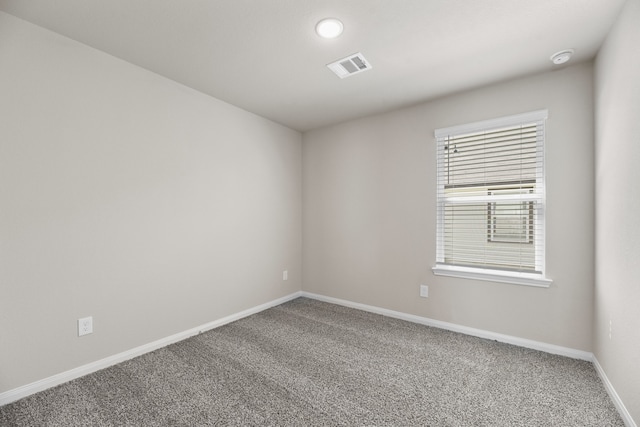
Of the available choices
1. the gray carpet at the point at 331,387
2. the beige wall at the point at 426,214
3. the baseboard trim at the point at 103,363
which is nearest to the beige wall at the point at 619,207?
the beige wall at the point at 426,214

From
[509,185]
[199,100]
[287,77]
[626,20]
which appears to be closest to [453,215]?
[509,185]

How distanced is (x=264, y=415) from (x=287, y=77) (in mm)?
2548

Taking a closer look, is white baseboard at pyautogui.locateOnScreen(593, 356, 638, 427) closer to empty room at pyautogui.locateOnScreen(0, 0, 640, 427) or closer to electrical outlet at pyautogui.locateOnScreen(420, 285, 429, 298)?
empty room at pyautogui.locateOnScreen(0, 0, 640, 427)

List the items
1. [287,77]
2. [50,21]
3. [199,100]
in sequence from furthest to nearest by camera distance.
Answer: [199,100], [287,77], [50,21]

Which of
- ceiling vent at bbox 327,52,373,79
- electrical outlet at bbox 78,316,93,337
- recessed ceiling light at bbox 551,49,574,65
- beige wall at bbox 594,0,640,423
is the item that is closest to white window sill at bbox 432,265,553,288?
beige wall at bbox 594,0,640,423

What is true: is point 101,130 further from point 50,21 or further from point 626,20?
point 626,20

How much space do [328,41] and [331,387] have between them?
2394 mm

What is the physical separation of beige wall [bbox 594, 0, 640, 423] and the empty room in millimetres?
22

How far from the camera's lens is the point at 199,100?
286cm

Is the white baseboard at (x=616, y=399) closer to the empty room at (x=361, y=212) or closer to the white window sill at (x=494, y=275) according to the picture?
the empty room at (x=361, y=212)

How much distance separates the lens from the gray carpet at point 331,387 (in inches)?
64.9

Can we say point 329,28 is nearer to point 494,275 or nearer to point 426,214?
point 426,214

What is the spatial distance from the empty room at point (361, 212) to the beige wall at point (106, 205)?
1 cm

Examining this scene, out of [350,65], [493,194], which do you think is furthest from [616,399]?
[350,65]
